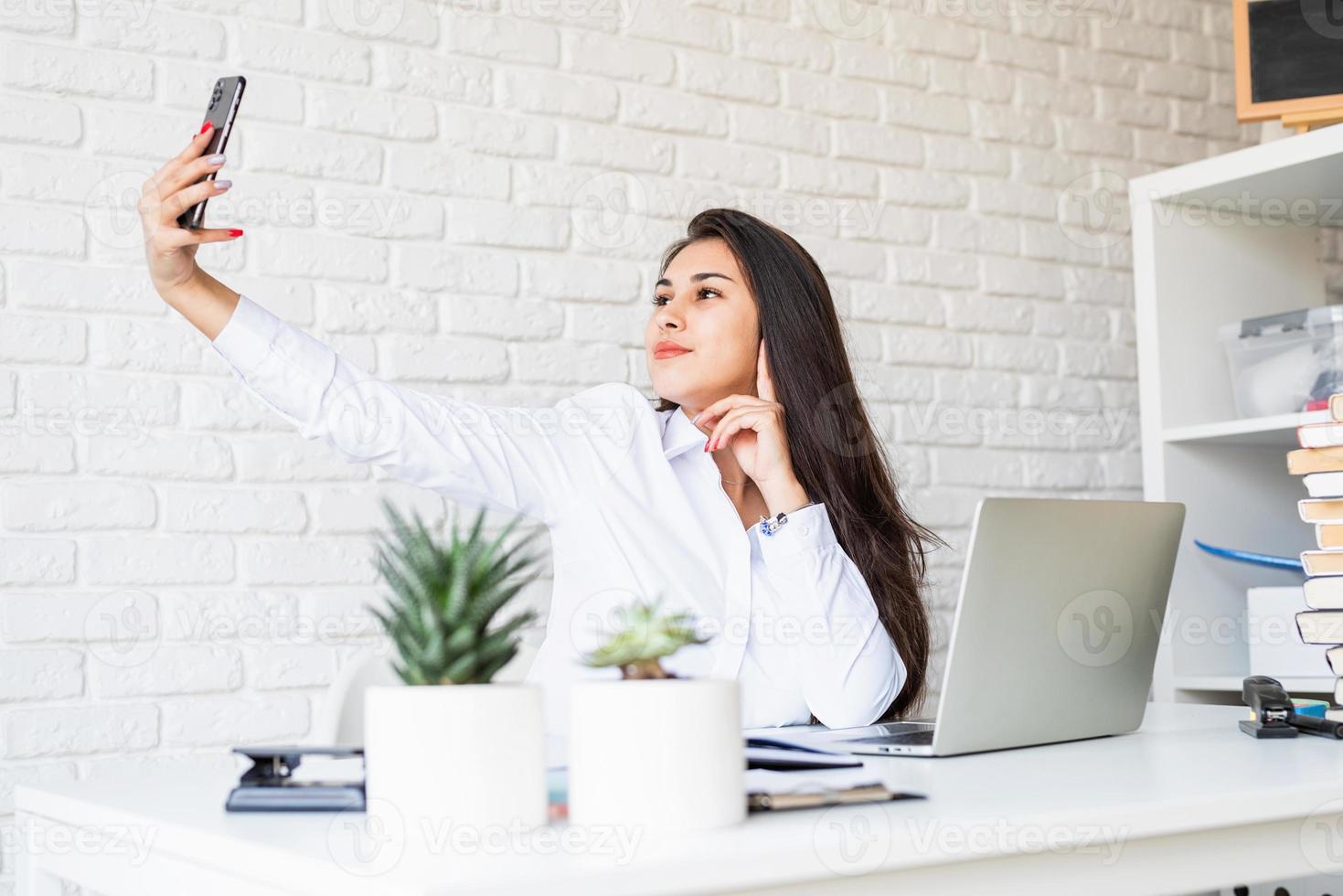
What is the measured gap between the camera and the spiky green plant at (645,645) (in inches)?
32.0

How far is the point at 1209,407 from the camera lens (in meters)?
2.67

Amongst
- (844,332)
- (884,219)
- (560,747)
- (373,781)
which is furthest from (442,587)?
(884,219)

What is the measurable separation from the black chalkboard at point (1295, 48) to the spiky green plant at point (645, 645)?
215 cm

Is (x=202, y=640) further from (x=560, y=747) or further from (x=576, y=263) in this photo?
(x=560, y=747)

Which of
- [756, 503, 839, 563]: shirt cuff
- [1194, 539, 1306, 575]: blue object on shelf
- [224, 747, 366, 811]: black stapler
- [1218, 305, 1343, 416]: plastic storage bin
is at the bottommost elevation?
[224, 747, 366, 811]: black stapler

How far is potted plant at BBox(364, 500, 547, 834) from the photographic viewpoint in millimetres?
772

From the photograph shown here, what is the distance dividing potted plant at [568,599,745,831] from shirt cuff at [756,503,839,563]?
41.0 inches

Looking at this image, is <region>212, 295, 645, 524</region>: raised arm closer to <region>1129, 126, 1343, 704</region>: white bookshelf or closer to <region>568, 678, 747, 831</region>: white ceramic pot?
<region>568, 678, 747, 831</region>: white ceramic pot

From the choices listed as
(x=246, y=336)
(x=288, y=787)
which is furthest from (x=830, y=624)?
(x=288, y=787)

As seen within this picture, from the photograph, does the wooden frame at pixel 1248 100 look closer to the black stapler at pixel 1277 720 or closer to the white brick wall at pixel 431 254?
the white brick wall at pixel 431 254

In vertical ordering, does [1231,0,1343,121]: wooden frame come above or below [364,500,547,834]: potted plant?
above

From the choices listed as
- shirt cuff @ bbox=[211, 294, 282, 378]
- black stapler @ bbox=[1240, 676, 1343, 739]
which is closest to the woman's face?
shirt cuff @ bbox=[211, 294, 282, 378]

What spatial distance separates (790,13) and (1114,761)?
203 cm

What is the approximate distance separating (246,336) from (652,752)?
38.5 inches
